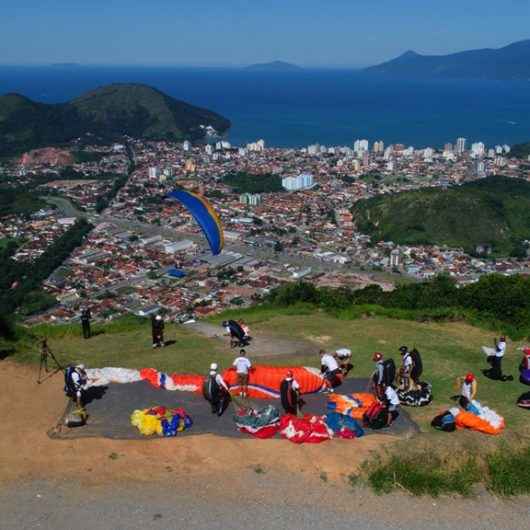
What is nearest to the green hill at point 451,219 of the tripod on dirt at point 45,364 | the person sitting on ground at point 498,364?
the person sitting on ground at point 498,364

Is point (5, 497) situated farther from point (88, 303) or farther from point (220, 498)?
point (88, 303)

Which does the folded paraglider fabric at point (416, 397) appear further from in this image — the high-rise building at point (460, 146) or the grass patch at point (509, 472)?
the high-rise building at point (460, 146)

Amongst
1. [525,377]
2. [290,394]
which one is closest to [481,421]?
[525,377]

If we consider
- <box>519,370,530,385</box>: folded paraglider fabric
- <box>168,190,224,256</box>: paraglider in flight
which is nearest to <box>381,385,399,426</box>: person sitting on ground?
<box>519,370,530,385</box>: folded paraglider fabric

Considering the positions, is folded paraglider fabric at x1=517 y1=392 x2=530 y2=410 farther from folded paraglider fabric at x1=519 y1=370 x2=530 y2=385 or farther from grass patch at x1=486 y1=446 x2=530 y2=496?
grass patch at x1=486 y1=446 x2=530 y2=496

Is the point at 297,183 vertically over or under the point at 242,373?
under

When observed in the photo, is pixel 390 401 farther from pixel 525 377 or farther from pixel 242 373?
pixel 525 377

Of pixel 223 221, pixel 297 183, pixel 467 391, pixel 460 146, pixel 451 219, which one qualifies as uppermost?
pixel 467 391

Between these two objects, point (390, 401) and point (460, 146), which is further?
point (460, 146)
